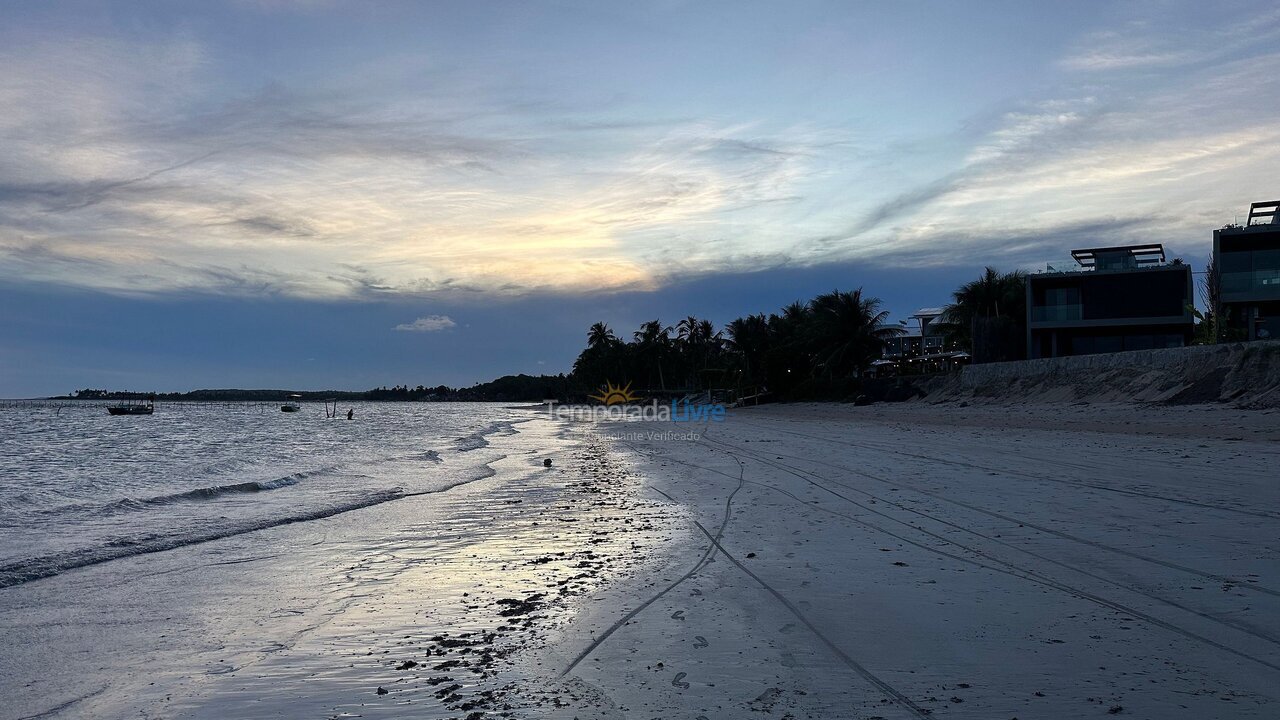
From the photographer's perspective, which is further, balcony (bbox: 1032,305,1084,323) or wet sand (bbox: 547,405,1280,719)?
balcony (bbox: 1032,305,1084,323)

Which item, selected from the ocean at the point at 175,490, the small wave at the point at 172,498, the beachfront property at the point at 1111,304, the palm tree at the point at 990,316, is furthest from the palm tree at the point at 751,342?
the small wave at the point at 172,498

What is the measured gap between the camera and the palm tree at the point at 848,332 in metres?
57.1

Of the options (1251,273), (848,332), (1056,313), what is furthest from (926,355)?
(1251,273)

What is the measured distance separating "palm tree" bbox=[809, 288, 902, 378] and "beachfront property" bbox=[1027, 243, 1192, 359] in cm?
1648

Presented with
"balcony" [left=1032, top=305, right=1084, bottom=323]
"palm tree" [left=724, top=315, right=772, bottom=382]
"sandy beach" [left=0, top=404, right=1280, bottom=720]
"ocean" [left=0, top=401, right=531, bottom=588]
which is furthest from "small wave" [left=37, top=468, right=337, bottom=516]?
"palm tree" [left=724, top=315, right=772, bottom=382]

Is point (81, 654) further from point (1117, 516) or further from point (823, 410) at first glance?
point (823, 410)

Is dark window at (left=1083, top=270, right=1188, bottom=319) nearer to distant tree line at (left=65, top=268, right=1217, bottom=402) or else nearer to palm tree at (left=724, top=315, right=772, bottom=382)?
distant tree line at (left=65, top=268, right=1217, bottom=402)

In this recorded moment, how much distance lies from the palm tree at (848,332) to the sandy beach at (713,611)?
1783 inches

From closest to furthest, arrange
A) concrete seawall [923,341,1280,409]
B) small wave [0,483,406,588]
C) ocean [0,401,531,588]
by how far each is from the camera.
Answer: small wave [0,483,406,588], ocean [0,401,531,588], concrete seawall [923,341,1280,409]

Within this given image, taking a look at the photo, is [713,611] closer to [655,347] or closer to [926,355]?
[926,355]

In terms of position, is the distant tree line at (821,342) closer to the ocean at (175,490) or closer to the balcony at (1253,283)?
the balcony at (1253,283)

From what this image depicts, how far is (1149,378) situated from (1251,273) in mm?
12267

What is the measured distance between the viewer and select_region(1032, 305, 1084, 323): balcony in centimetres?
3969

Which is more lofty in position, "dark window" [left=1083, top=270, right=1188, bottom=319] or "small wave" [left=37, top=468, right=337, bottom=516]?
"dark window" [left=1083, top=270, right=1188, bottom=319]
